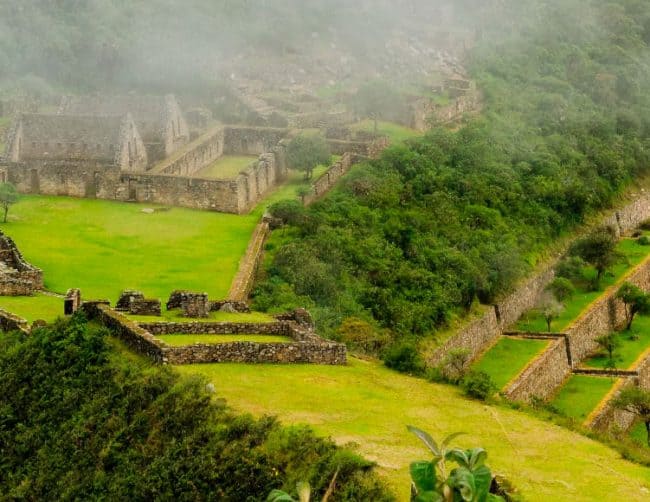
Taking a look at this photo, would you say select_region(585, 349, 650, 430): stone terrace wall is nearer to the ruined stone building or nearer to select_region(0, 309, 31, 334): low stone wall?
select_region(0, 309, 31, 334): low stone wall

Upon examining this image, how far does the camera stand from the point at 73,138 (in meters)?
72.6

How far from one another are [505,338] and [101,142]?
874 inches

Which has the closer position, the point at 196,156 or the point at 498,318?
the point at 498,318

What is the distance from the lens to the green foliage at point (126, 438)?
1110 inches

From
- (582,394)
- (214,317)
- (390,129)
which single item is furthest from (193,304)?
(390,129)

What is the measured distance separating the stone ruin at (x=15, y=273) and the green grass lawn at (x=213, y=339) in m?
9.91

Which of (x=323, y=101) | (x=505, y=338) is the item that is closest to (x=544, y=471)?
(x=505, y=338)

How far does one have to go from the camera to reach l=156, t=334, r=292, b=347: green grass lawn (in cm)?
3650

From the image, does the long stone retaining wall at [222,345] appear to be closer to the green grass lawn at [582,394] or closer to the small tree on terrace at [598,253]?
the green grass lawn at [582,394]

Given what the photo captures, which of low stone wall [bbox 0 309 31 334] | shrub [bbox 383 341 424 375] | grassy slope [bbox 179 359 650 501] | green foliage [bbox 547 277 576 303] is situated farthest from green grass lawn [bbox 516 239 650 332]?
low stone wall [bbox 0 309 31 334]

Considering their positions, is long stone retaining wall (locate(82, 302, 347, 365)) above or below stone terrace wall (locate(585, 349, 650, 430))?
above

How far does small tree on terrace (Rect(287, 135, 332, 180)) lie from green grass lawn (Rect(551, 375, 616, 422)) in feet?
56.3

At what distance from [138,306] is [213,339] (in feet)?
11.6

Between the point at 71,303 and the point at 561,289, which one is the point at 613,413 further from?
the point at 71,303
